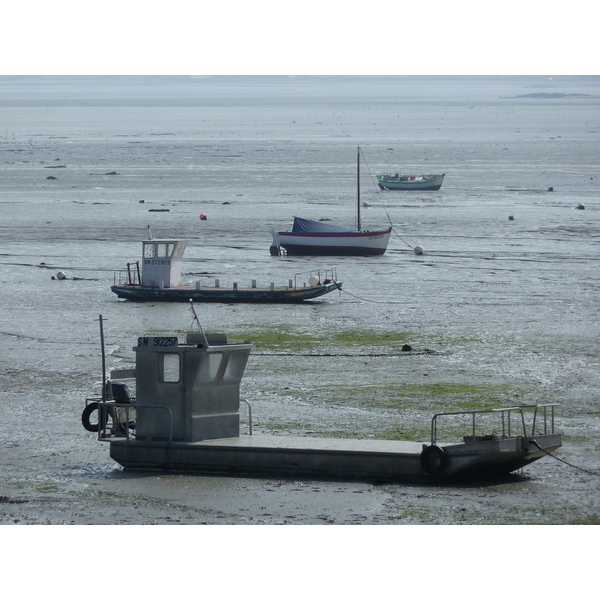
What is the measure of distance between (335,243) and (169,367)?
45691 mm

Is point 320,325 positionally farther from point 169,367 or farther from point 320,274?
point 169,367

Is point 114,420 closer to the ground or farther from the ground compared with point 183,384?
closer to the ground

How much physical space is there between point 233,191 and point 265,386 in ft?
246

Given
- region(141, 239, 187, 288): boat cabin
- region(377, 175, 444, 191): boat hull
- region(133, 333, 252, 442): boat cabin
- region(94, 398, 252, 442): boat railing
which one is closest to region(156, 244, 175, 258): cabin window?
region(141, 239, 187, 288): boat cabin

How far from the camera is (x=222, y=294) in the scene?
4856 cm

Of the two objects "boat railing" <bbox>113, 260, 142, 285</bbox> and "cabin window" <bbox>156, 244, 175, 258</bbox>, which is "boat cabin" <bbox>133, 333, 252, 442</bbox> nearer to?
"cabin window" <bbox>156, 244, 175, 258</bbox>

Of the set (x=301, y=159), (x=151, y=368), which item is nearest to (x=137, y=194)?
(x=301, y=159)

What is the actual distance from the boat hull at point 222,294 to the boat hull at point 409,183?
6065 centimetres

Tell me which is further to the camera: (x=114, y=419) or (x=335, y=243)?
(x=335, y=243)

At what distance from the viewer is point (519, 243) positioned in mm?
70375

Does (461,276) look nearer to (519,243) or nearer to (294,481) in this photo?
(519,243)

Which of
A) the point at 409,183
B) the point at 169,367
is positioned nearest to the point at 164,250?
the point at 169,367

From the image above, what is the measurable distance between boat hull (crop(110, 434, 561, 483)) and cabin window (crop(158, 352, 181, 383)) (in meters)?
1.31

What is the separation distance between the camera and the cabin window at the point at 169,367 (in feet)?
74.5
